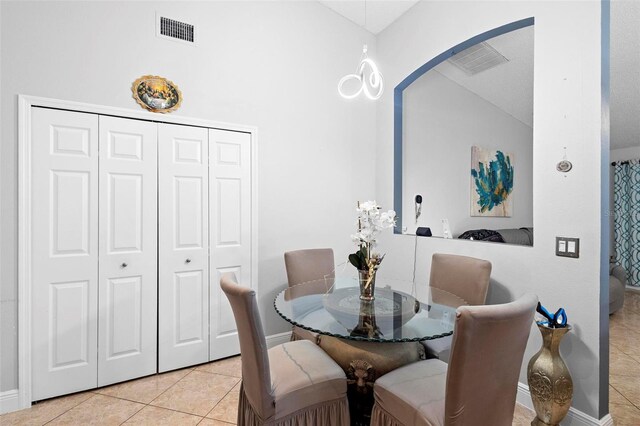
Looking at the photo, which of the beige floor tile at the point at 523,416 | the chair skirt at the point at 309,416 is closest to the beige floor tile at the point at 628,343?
the beige floor tile at the point at 523,416

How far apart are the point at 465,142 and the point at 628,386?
2.91 meters

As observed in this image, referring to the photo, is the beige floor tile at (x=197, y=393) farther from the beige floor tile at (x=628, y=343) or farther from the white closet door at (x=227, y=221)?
the beige floor tile at (x=628, y=343)

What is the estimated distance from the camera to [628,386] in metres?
2.33

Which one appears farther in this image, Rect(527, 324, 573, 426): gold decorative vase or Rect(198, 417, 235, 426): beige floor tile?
Rect(198, 417, 235, 426): beige floor tile

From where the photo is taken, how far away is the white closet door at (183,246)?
2.55m

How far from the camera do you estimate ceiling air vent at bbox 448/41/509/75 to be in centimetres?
330

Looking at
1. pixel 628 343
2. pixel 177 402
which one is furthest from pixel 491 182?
pixel 177 402

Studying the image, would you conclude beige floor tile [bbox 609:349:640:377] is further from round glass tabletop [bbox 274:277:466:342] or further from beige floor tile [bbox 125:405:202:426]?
beige floor tile [bbox 125:405:202:426]

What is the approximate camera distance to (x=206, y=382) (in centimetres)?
242

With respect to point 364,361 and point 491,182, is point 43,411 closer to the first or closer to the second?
point 364,361

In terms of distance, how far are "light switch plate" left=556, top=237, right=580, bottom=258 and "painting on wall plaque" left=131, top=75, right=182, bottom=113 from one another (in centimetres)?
301

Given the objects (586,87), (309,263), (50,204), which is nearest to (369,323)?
(309,263)

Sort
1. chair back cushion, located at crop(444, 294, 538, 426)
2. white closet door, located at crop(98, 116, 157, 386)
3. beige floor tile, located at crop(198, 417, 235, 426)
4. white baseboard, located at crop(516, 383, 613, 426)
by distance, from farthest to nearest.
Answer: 1. white closet door, located at crop(98, 116, 157, 386)
2. beige floor tile, located at crop(198, 417, 235, 426)
3. white baseboard, located at crop(516, 383, 613, 426)
4. chair back cushion, located at crop(444, 294, 538, 426)

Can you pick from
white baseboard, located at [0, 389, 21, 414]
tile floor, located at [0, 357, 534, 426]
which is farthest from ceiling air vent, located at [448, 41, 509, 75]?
white baseboard, located at [0, 389, 21, 414]
